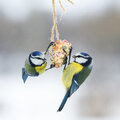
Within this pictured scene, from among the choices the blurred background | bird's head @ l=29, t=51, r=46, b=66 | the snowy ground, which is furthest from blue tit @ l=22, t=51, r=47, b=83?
the snowy ground

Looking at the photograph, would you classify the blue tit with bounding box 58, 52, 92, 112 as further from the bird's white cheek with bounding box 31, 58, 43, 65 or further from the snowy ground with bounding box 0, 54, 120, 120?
the snowy ground with bounding box 0, 54, 120, 120

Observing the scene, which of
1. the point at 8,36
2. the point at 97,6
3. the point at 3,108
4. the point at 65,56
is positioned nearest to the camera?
the point at 65,56

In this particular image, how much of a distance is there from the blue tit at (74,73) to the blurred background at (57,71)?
1.39 meters

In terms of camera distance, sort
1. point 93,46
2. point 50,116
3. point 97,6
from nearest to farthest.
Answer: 1. point 50,116
2. point 97,6
3. point 93,46

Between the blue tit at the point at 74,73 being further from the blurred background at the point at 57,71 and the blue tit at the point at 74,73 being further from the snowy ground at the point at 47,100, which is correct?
the snowy ground at the point at 47,100

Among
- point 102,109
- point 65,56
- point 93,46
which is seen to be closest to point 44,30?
point 93,46

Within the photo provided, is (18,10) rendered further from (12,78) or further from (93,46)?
(93,46)

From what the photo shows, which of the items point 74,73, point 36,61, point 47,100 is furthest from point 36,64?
point 47,100

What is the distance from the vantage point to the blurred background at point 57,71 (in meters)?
2.97

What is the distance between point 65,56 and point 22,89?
9.13 ft

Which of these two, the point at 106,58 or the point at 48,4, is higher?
the point at 48,4

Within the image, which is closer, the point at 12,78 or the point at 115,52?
the point at 12,78

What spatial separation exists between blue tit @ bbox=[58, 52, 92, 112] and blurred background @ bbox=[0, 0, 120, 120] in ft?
4.55

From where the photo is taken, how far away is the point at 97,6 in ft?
11.7
